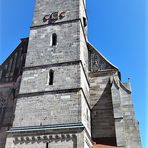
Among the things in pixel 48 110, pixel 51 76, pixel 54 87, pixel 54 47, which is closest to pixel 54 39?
pixel 54 47

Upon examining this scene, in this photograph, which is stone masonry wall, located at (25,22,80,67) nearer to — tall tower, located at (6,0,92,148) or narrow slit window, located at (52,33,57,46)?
tall tower, located at (6,0,92,148)

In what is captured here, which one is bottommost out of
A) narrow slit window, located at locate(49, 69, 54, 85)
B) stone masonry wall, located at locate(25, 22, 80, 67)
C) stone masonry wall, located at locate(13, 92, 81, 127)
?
stone masonry wall, located at locate(13, 92, 81, 127)

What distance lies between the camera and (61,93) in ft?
45.3

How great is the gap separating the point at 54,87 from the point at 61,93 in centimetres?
63

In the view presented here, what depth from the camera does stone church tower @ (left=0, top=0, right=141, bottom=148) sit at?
1266 centimetres

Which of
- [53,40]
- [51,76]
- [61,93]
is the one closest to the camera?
[61,93]

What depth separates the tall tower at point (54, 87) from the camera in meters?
12.4

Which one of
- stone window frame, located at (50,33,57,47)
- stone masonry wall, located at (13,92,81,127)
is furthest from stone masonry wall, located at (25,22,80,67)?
stone masonry wall, located at (13,92,81,127)

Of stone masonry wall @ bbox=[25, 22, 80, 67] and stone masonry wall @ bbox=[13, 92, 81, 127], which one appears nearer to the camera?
stone masonry wall @ bbox=[13, 92, 81, 127]

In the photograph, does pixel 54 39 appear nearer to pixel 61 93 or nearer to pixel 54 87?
pixel 54 87

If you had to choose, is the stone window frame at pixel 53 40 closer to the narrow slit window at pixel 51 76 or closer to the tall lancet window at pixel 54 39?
the tall lancet window at pixel 54 39

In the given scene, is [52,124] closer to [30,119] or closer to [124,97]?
[30,119]

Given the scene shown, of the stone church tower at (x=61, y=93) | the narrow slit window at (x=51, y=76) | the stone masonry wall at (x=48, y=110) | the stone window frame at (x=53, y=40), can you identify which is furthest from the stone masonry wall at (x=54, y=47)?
the stone masonry wall at (x=48, y=110)

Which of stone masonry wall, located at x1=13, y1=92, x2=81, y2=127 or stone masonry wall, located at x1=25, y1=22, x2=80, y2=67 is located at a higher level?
stone masonry wall, located at x1=25, y1=22, x2=80, y2=67
